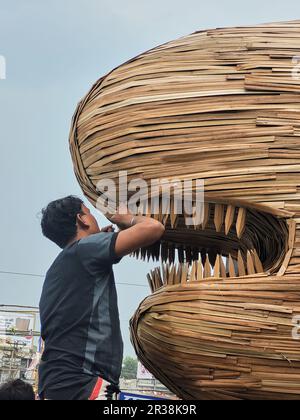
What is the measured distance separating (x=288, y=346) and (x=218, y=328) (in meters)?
0.24

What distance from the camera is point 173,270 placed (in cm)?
313

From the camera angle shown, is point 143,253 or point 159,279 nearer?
point 159,279

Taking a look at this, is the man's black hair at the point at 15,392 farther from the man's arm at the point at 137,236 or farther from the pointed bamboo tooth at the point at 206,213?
the pointed bamboo tooth at the point at 206,213

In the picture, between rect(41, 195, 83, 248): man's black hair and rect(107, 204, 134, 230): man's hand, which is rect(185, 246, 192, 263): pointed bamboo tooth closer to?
rect(107, 204, 134, 230): man's hand

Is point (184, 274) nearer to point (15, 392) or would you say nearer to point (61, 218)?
point (61, 218)

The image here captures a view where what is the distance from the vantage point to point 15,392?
271 cm

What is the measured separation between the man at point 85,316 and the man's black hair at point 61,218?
128 mm

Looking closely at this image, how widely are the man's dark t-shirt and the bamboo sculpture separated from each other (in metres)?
0.22

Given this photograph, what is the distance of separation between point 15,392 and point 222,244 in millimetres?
1194

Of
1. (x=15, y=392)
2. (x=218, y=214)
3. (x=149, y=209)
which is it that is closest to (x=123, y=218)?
(x=149, y=209)

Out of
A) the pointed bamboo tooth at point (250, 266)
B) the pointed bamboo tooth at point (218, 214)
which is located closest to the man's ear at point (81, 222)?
the pointed bamboo tooth at point (218, 214)

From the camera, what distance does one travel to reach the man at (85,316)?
2.79m

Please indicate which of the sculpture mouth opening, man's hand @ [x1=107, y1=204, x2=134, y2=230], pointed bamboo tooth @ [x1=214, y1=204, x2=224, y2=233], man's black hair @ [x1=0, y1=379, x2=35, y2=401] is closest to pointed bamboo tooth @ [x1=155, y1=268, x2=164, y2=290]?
the sculpture mouth opening
